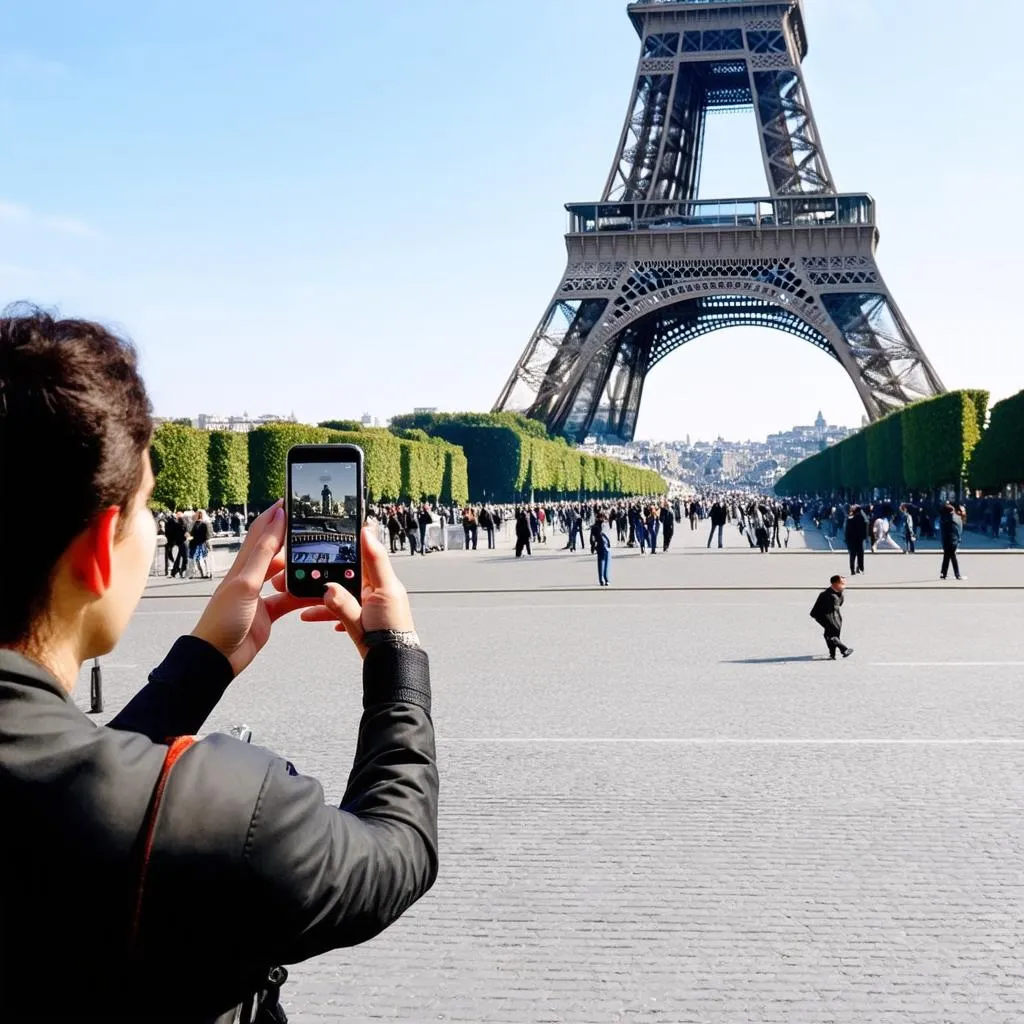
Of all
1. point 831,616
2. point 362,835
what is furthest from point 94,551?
point 831,616

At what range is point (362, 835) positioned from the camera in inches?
54.0

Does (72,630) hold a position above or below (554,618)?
above

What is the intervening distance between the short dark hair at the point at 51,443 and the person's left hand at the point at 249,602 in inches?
21.7

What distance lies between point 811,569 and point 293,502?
24895mm

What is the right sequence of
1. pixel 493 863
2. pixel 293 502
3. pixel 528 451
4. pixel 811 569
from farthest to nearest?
1. pixel 528 451
2. pixel 811 569
3. pixel 493 863
4. pixel 293 502

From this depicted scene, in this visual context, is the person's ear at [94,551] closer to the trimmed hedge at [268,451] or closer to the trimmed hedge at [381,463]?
the trimmed hedge at [381,463]

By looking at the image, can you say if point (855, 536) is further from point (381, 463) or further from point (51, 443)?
point (381, 463)

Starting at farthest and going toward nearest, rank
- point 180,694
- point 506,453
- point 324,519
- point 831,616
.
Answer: point 506,453, point 831,616, point 324,519, point 180,694

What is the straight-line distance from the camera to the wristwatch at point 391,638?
5.34ft

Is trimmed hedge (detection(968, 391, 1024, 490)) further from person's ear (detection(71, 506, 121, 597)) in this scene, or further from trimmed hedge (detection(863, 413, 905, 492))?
person's ear (detection(71, 506, 121, 597))

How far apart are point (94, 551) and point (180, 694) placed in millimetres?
600

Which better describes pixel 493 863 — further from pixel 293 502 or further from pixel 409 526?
pixel 409 526

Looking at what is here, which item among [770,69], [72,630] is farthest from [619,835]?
[770,69]

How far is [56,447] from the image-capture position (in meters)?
1.26
